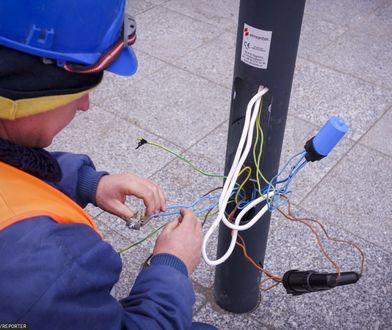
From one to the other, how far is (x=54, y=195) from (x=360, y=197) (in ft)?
7.84

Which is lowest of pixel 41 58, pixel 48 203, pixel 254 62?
pixel 48 203

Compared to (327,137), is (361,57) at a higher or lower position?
lower

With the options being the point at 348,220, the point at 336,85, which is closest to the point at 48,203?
the point at 348,220

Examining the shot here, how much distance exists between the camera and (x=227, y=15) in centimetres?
530

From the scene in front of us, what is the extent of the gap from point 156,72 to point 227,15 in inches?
52.2

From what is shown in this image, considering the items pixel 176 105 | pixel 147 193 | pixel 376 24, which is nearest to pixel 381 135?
pixel 176 105

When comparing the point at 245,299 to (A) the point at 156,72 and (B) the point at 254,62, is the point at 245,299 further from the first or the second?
(A) the point at 156,72

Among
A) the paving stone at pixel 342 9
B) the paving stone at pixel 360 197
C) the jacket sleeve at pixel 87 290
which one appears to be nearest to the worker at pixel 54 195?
the jacket sleeve at pixel 87 290

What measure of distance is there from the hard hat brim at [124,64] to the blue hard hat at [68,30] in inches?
0.4

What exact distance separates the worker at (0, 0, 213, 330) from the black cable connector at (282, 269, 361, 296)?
0.69 meters

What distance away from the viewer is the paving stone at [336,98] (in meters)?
3.96

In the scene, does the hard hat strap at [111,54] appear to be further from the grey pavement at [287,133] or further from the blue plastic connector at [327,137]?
the grey pavement at [287,133]

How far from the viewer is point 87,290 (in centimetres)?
125

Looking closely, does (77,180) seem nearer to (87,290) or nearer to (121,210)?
(121,210)
